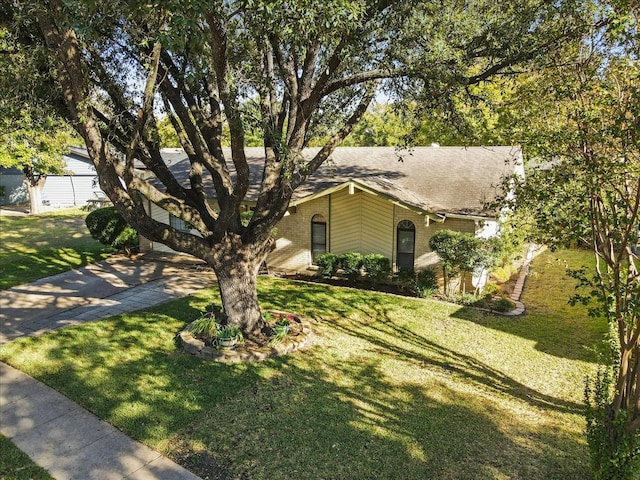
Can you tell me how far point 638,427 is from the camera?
5.05m

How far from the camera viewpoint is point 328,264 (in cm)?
1555

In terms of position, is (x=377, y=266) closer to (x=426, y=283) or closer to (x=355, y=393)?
(x=426, y=283)

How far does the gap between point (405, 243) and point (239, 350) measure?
793cm

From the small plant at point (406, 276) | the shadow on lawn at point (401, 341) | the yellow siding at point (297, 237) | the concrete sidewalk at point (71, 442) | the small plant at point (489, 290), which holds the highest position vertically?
the yellow siding at point (297, 237)

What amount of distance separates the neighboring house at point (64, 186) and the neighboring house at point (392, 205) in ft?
83.1

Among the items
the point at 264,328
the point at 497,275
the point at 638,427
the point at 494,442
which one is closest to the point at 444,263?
the point at 497,275

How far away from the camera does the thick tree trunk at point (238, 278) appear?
9641mm

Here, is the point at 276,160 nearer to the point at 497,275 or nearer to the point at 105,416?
the point at 105,416

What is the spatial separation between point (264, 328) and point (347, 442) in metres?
4.16

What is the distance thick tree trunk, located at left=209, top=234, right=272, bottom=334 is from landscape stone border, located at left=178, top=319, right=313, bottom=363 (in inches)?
30.1

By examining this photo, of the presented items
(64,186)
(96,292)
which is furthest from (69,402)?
(64,186)

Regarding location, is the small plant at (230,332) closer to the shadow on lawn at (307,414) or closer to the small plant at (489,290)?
the shadow on lawn at (307,414)

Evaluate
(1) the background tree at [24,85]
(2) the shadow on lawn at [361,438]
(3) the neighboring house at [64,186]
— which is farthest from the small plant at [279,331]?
(3) the neighboring house at [64,186]

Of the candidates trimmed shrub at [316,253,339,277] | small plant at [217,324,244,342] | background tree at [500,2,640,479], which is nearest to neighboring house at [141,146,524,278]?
trimmed shrub at [316,253,339,277]
